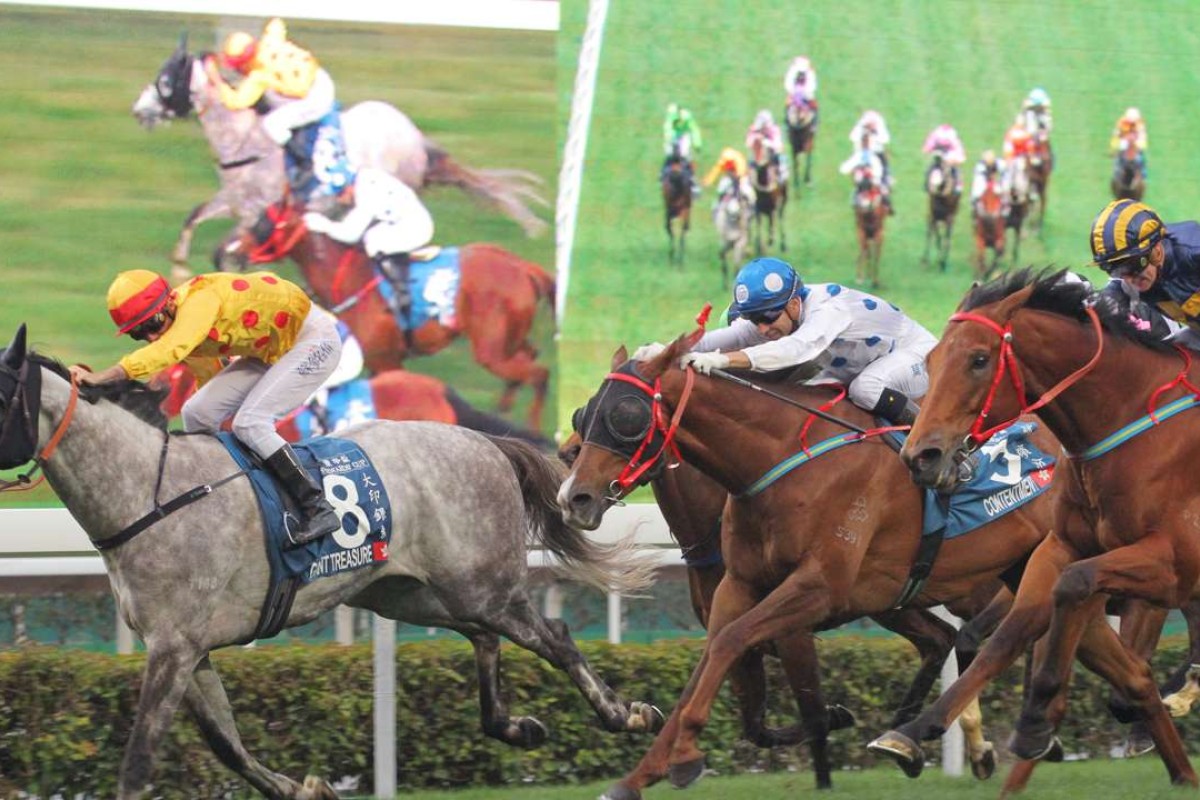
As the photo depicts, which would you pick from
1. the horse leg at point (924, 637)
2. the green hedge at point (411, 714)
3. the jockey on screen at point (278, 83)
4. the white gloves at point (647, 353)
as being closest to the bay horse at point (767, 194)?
the jockey on screen at point (278, 83)

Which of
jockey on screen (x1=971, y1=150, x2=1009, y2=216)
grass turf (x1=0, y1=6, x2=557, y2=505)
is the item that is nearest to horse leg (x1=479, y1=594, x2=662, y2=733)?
grass turf (x1=0, y1=6, x2=557, y2=505)

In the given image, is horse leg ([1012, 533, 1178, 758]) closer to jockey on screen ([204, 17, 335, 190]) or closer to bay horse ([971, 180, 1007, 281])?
jockey on screen ([204, 17, 335, 190])

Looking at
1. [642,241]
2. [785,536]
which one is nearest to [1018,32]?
[642,241]

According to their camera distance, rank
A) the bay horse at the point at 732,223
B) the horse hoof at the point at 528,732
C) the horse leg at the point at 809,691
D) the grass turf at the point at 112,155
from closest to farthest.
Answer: the horse leg at the point at 809,691 < the horse hoof at the point at 528,732 < the grass turf at the point at 112,155 < the bay horse at the point at 732,223

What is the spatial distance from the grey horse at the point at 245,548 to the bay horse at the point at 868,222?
502 centimetres

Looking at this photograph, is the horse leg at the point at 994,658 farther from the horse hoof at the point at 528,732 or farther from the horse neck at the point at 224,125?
the horse neck at the point at 224,125

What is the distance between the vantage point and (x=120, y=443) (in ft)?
17.9

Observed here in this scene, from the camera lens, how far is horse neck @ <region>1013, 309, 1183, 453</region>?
16.9 feet

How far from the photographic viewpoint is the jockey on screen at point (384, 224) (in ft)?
34.0

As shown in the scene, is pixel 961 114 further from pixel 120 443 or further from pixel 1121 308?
pixel 120 443

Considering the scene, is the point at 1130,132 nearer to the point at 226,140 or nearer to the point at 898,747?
the point at 226,140

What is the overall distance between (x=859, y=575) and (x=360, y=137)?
5.65 metres

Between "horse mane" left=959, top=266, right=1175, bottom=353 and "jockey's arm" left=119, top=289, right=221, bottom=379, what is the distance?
7.19 ft

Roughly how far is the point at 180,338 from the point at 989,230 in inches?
289
